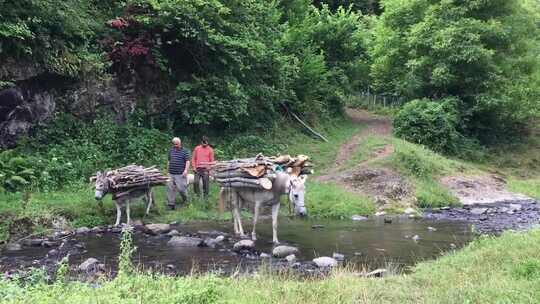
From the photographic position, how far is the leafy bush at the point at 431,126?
31984mm

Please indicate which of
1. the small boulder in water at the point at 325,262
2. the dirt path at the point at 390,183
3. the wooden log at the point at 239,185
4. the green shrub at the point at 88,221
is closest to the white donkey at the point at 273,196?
the wooden log at the point at 239,185

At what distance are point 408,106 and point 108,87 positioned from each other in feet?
59.8

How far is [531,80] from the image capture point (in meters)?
36.1

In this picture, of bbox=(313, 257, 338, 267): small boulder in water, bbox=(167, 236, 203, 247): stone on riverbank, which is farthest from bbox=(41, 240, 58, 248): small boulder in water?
bbox=(313, 257, 338, 267): small boulder in water

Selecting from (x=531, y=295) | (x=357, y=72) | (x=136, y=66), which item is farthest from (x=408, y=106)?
(x=531, y=295)

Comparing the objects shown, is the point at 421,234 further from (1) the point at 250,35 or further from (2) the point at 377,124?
(2) the point at 377,124

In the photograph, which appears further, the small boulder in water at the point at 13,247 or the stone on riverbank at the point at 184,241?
the stone on riverbank at the point at 184,241

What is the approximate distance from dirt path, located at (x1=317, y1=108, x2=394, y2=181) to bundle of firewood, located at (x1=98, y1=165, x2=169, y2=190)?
8567 millimetres

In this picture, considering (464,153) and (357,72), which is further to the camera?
(357,72)

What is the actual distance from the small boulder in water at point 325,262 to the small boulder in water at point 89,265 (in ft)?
15.5

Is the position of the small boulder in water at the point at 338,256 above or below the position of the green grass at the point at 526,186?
above

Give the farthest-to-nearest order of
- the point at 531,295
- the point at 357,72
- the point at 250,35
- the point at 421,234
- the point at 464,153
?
the point at 357,72, the point at 464,153, the point at 250,35, the point at 421,234, the point at 531,295

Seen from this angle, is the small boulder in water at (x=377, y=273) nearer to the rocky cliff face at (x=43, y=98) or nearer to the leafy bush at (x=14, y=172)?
the leafy bush at (x=14, y=172)

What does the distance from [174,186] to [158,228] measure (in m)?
2.84
